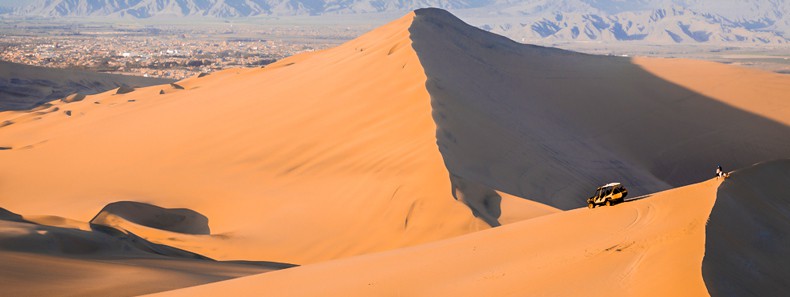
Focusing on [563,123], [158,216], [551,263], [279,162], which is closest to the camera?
[551,263]

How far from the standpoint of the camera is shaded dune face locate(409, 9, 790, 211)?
18.6 m

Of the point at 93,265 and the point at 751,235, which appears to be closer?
the point at 751,235

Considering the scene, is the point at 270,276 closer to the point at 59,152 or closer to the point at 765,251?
the point at 765,251

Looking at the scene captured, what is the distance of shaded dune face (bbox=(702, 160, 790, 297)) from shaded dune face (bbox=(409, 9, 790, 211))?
713 cm

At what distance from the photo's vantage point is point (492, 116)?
21.8 meters

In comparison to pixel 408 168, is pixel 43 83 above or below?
below

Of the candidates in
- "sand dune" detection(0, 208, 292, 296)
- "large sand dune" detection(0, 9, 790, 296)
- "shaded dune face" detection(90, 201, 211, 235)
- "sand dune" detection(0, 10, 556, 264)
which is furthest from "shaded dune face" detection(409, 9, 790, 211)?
"sand dune" detection(0, 208, 292, 296)

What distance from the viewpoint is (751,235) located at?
22.8 feet

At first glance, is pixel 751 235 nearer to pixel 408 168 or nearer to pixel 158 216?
pixel 408 168

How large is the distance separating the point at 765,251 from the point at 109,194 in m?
16.5

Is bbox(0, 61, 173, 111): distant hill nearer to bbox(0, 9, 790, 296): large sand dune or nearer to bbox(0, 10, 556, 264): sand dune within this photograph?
bbox(0, 9, 790, 296): large sand dune

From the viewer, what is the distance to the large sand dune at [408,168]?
24.4 feet

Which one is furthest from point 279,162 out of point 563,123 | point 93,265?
point 93,265

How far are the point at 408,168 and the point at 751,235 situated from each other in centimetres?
1051
